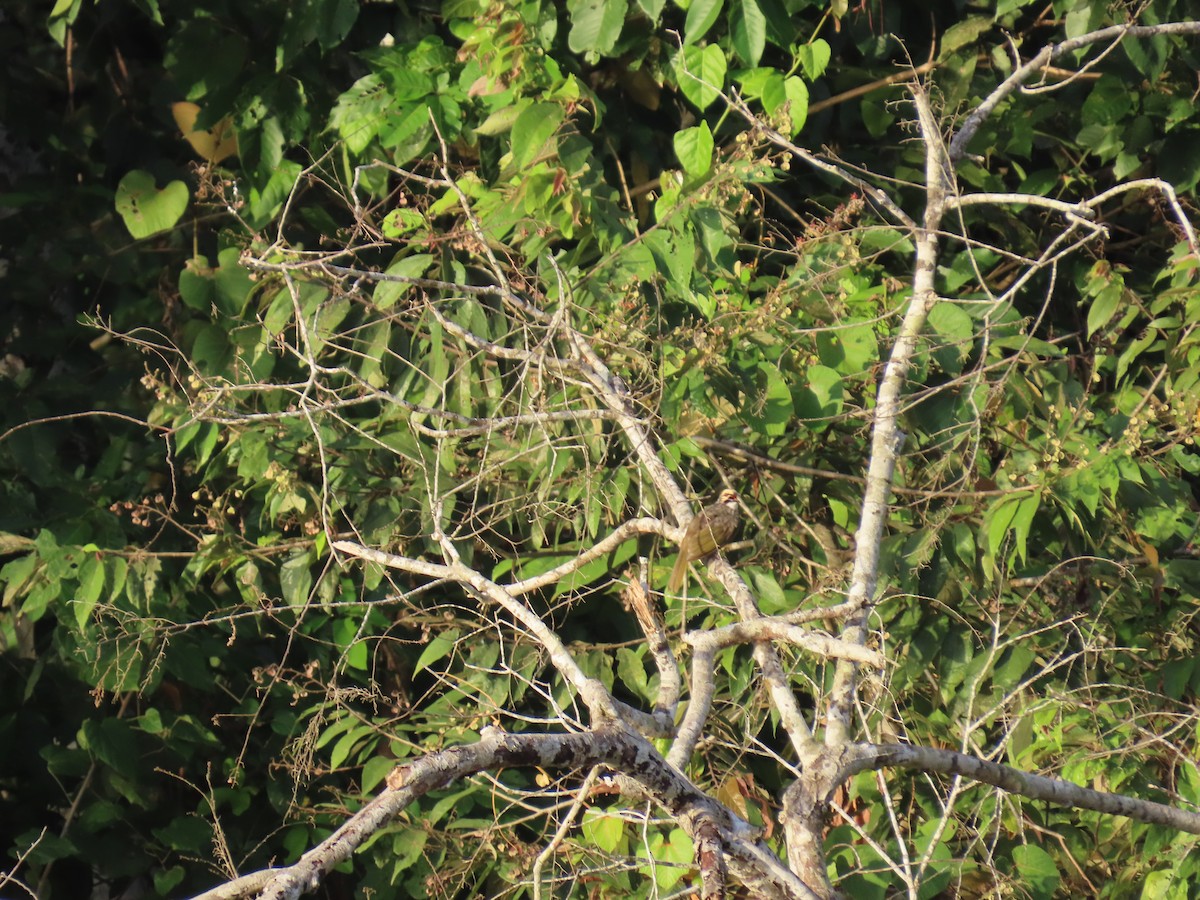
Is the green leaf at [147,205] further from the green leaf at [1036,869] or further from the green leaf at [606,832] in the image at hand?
the green leaf at [1036,869]

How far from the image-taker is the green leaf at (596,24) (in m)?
3.43

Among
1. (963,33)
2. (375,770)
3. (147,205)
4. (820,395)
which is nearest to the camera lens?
(820,395)

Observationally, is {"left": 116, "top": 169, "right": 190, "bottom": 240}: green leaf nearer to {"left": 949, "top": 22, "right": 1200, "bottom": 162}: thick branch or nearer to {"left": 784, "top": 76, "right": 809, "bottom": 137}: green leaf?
{"left": 784, "top": 76, "right": 809, "bottom": 137}: green leaf

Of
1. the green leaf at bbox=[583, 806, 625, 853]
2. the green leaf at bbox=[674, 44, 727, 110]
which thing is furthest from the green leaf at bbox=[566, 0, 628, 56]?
the green leaf at bbox=[583, 806, 625, 853]

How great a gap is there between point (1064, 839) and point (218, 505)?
2.38 metres

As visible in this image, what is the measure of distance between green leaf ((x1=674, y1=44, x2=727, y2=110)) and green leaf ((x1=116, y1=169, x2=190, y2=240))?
150cm

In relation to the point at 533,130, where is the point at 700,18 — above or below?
above

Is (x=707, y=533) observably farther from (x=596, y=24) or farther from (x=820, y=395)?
(x=596, y=24)

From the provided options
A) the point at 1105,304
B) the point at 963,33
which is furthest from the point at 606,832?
the point at 963,33

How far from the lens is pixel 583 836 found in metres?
3.45

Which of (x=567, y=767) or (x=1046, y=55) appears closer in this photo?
(x=567, y=767)

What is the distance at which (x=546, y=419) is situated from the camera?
2.75 meters

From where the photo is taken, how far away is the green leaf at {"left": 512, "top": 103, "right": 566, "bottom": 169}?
3.27m

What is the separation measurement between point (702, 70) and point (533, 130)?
20.4 inches
